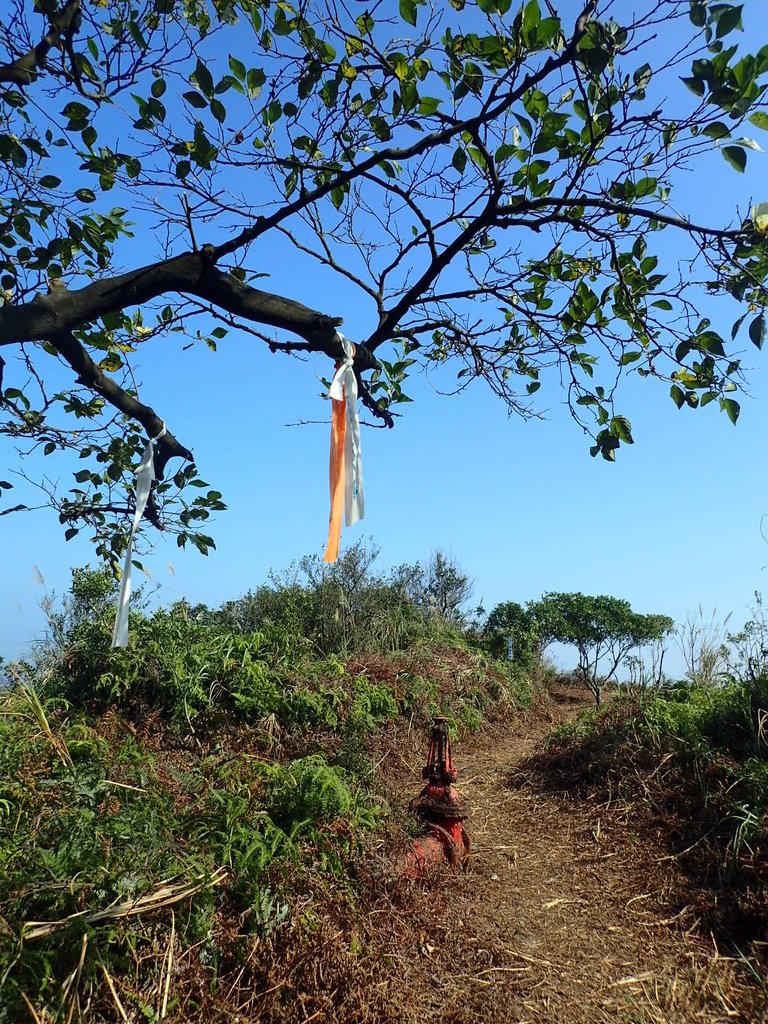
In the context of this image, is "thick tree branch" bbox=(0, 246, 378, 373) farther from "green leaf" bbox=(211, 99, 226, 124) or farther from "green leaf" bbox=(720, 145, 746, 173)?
"green leaf" bbox=(720, 145, 746, 173)

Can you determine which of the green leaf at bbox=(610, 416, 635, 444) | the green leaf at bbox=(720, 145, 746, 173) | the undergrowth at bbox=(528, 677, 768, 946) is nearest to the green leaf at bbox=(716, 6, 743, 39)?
the green leaf at bbox=(720, 145, 746, 173)

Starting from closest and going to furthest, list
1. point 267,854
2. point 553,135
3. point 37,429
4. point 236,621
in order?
1. point 553,135
2. point 267,854
3. point 37,429
4. point 236,621

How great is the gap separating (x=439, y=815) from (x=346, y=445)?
2.03 meters

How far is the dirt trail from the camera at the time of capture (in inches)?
104

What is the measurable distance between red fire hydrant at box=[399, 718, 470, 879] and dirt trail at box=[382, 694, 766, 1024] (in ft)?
0.43

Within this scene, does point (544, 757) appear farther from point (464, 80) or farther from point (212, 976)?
point (464, 80)

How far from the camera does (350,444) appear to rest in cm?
327

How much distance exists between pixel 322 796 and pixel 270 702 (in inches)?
81.7

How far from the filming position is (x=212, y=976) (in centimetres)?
240

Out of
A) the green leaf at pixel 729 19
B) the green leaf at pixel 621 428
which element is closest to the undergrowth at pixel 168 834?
the green leaf at pixel 621 428

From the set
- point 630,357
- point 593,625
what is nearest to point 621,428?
point 630,357

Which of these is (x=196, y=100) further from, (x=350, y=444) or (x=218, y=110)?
(x=350, y=444)

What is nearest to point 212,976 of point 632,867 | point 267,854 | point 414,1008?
point 267,854

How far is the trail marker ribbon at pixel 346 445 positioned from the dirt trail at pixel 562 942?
5.81 feet
